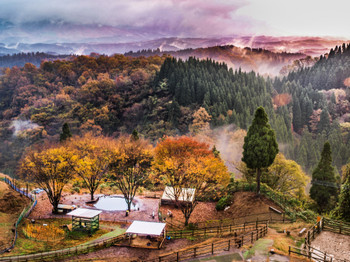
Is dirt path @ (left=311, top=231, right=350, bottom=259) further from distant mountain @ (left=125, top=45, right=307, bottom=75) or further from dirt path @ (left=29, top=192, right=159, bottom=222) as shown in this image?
distant mountain @ (left=125, top=45, right=307, bottom=75)

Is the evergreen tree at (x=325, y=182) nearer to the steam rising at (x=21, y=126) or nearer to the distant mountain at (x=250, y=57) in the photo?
the steam rising at (x=21, y=126)

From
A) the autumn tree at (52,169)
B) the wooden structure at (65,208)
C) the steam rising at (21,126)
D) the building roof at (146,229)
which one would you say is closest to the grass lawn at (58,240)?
the wooden structure at (65,208)

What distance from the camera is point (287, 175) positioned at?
118ft

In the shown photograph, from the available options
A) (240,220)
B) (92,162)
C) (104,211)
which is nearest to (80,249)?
(104,211)

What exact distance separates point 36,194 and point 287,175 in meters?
32.7

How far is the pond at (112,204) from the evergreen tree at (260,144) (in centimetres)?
1468

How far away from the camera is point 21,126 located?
87.7m

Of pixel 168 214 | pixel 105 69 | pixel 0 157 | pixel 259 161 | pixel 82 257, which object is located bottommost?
pixel 0 157

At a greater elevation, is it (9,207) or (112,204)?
(9,207)

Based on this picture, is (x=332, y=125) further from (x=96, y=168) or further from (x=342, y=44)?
(x=96, y=168)

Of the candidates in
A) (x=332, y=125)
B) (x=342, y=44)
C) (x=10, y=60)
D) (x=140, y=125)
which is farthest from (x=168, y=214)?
(x=10, y=60)

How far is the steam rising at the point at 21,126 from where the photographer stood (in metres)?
84.8

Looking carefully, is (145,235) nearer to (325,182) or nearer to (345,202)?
(345,202)

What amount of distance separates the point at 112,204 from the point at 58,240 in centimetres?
1103
